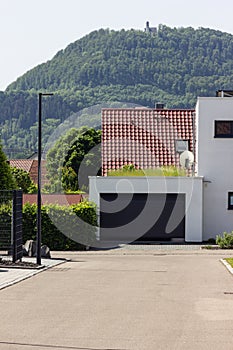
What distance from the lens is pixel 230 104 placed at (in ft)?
120

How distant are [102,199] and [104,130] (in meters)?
6.39

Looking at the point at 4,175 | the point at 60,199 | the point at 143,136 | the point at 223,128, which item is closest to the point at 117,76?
the point at 143,136

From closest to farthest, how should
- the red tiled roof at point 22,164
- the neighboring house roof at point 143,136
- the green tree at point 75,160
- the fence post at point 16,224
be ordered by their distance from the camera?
1. the fence post at point 16,224
2. the neighboring house roof at point 143,136
3. the green tree at point 75,160
4. the red tiled roof at point 22,164

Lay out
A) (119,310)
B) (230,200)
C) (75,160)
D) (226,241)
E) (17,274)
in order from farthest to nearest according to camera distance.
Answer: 1. (75,160)
2. (230,200)
3. (226,241)
4. (17,274)
5. (119,310)

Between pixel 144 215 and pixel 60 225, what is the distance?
5.11 meters

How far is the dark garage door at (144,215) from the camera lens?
117 ft

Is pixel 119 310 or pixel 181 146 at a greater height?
pixel 181 146

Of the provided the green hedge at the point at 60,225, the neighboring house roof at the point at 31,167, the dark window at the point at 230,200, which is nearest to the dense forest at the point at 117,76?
the neighboring house roof at the point at 31,167

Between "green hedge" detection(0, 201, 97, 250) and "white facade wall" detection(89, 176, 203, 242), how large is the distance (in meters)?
2.82

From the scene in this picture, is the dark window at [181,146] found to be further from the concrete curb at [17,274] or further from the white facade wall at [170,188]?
the concrete curb at [17,274]

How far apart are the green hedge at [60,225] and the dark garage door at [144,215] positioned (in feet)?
9.27

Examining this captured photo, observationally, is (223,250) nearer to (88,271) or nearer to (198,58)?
(88,271)

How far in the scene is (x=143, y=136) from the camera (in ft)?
134

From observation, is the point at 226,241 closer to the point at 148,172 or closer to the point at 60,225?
the point at 148,172
